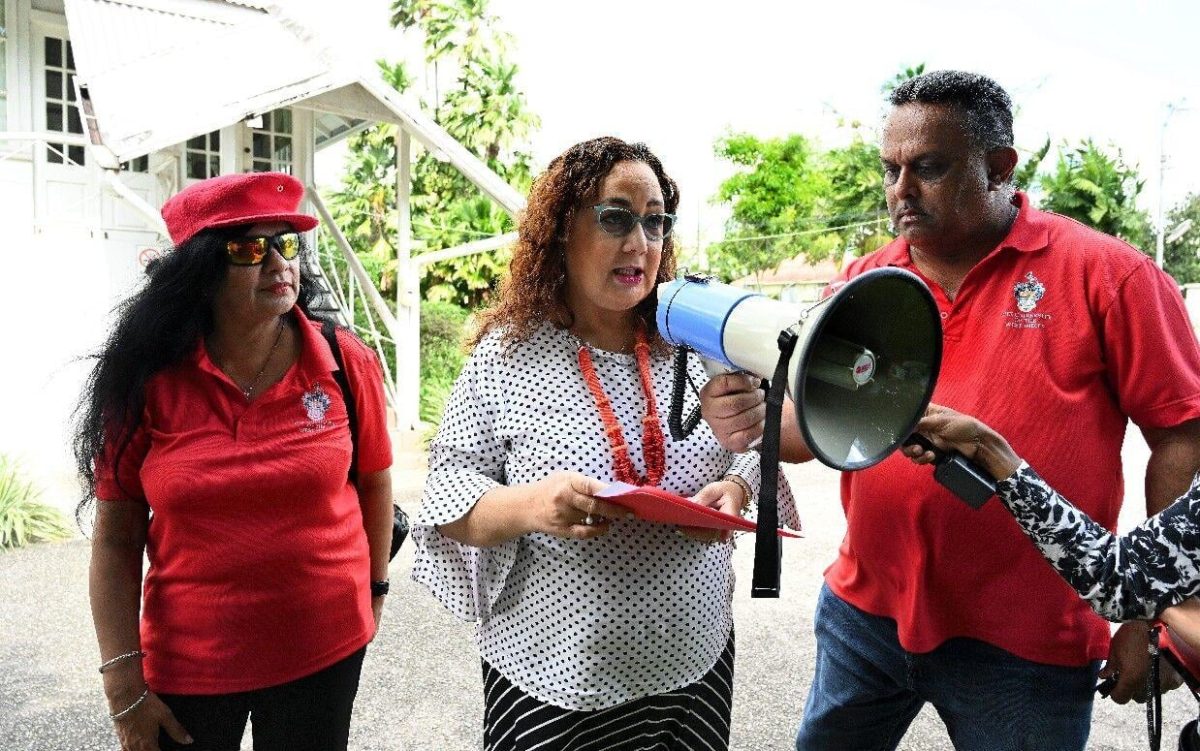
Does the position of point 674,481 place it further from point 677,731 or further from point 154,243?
point 154,243

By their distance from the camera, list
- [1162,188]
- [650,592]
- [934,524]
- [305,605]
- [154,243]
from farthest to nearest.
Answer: [1162,188] → [154,243] → [305,605] → [934,524] → [650,592]

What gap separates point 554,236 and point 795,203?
47115mm

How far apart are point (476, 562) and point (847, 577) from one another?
3.23 ft

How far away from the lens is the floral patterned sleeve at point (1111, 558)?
1730mm

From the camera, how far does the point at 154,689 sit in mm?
2260

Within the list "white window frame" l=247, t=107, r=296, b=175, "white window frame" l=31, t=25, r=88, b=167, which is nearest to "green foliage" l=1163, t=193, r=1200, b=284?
"white window frame" l=247, t=107, r=296, b=175

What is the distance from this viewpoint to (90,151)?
29.5ft

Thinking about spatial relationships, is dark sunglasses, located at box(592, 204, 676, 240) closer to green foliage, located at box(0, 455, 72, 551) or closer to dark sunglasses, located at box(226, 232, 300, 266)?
dark sunglasses, located at box(226, 232, 300, 266)

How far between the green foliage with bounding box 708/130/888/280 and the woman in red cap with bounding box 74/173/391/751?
3904 cm

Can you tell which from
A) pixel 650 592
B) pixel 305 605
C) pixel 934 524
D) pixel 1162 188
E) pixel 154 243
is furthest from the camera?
pixel 1162 188

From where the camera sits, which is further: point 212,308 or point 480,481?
point 212,308

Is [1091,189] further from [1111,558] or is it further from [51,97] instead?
[1111,558]

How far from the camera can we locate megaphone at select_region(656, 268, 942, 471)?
1.51 meters

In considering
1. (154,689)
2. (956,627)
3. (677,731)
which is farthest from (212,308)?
(956,627)
